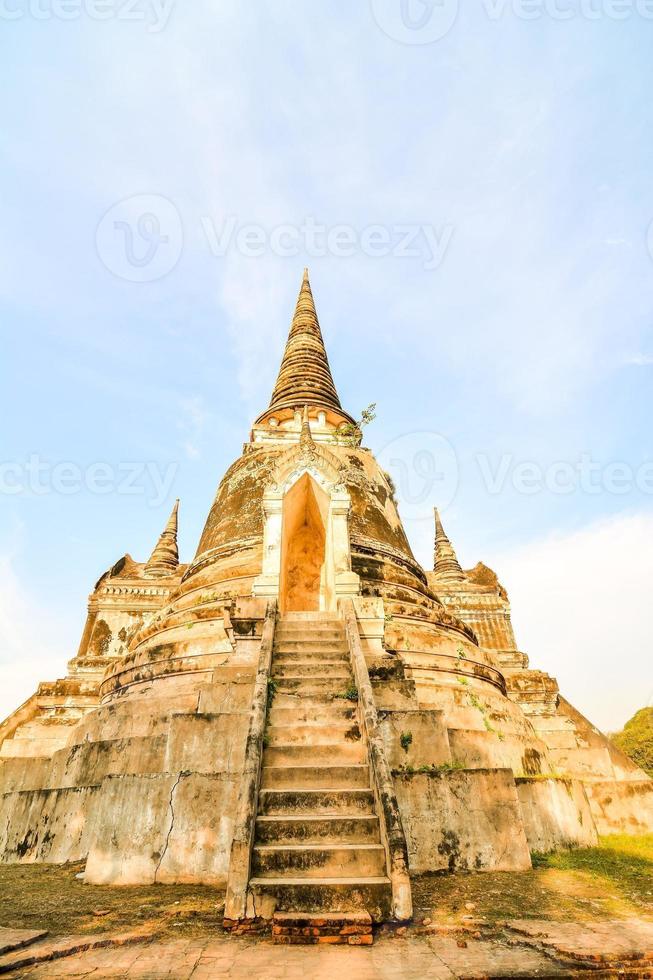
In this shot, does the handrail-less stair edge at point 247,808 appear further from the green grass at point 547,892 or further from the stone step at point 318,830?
the green grass at point 547,892

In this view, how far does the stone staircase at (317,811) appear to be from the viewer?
3514 mm

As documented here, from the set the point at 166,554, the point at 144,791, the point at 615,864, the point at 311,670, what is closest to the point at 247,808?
the point at 144,791

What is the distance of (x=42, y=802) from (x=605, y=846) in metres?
7.02

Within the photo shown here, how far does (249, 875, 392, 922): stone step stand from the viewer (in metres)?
3.49

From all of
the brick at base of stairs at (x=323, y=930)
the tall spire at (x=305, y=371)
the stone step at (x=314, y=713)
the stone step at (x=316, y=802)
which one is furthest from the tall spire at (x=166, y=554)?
the brick at base of stairs at (x=323, y=930)

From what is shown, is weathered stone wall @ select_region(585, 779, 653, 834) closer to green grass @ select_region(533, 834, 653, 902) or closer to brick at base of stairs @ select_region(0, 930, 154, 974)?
A: green grass @ select_region(533, 834, 653, 902)

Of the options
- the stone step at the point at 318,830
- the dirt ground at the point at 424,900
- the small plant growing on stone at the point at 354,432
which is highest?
the small plant growing on stone at the point at 354,432

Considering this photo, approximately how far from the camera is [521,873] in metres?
4.87

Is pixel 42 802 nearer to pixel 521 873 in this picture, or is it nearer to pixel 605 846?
pixel 521 873

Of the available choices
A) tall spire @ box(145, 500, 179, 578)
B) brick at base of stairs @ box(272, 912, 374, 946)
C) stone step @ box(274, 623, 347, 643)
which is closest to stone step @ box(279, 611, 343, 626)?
stone step @ box(274, 623, 347, 643)

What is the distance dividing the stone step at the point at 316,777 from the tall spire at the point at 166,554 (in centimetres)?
1671

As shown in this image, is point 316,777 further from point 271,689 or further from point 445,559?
point 445,559

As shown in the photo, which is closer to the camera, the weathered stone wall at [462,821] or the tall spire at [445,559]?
the weathered stone wall at [462,821]

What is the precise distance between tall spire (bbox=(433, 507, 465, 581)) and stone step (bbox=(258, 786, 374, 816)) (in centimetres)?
1903
